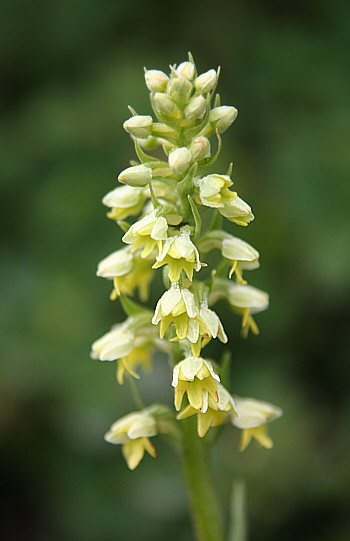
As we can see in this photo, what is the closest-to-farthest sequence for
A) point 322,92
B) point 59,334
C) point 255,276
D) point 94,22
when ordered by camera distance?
point 59,334
point 255,276
point 322,92
point 94,22

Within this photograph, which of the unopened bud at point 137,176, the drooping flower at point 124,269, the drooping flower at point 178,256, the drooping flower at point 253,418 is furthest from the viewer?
the drooping flower at point 253,418

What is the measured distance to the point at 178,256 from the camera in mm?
1949

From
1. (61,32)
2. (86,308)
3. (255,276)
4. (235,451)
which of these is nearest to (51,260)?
(86,308)

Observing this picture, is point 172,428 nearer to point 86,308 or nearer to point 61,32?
point 86,308

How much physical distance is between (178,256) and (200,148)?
412 mm

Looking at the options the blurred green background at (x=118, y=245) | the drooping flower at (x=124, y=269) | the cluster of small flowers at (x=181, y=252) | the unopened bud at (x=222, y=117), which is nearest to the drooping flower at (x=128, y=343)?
the cluster of small flowers at (x=181, y=252)

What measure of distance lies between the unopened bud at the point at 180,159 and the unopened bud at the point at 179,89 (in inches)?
8.0

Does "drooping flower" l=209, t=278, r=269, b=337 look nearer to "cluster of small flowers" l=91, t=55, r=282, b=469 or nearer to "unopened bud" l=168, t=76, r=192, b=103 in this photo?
"cluster of small flowers" l=91, t=55, r=282, b=469

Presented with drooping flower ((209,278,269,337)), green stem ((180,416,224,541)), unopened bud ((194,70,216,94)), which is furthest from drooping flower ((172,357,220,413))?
unopened bud ((194,70,216,94))

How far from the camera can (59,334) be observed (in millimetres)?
3670

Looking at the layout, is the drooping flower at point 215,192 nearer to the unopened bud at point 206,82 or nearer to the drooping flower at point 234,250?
the drooping flower at point 234,250

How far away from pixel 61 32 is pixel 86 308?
2.63 meters

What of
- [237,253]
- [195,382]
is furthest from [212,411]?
[237,253]

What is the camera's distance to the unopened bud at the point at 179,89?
81.0 inches
